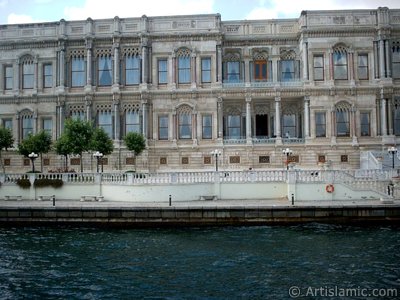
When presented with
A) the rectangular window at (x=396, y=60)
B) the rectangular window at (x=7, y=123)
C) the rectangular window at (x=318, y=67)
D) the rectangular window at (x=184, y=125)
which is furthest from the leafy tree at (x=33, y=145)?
the rectangular window at (x=396, y=60)

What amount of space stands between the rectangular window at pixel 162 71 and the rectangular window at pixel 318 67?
502 inches

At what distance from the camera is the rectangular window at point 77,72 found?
38.8 meters

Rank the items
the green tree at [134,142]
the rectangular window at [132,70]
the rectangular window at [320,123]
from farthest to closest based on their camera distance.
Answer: the rectangular window at [132,70]
the rectangular window at [320,123]
the green tree at [134,142]

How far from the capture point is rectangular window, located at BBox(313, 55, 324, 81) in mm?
37156

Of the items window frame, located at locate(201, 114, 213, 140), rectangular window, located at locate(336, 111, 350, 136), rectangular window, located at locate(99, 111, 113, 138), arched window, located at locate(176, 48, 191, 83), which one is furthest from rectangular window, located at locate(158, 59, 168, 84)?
rectangular window, located at locate(336, 111, 350, 136)

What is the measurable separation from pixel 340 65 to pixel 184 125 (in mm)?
14245

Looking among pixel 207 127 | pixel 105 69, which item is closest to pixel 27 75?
pixel 105 69

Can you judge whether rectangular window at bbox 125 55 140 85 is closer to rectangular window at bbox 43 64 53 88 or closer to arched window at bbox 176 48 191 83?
arched window at bbox 176 48 191 83

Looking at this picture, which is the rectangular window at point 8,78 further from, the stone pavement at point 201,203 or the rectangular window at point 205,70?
the stone pavement at point 201,203

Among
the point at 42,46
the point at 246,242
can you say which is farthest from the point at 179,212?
the point at 42,46

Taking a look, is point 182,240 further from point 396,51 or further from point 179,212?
point 396,51

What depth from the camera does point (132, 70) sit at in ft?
126

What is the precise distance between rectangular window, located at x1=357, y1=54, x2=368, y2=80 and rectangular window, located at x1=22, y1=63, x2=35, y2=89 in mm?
28632

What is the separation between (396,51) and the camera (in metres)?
37.1
